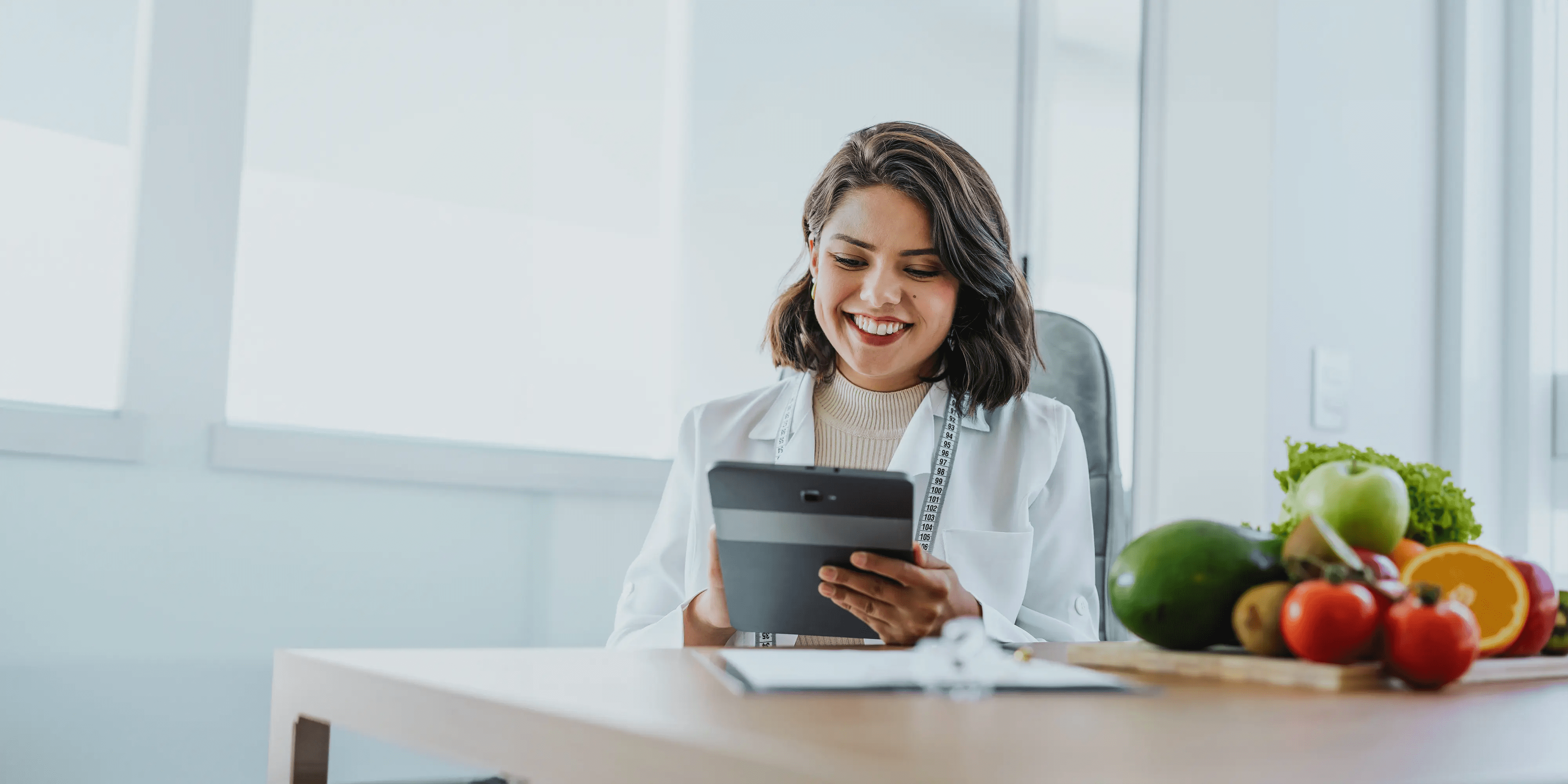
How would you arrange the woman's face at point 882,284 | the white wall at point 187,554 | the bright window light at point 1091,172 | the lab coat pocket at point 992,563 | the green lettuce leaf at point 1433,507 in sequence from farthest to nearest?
1. the bright window light at point 1091,172
2. the white wall at point 187,554
3. the woman's face at point 882,284
4. the lab coat pocket at point 992,563
5. the green lettuce leaf at point 1433,507

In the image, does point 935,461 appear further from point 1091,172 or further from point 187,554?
point 1091,172

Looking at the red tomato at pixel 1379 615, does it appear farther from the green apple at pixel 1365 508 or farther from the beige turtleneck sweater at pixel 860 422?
the beige turtleneck sweater at pixel 860 422

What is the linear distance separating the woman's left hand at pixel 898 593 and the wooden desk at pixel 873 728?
0.22 metres

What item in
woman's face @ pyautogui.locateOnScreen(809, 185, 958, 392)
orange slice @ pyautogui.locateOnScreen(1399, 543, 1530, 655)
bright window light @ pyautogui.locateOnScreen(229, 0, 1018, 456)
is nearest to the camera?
orange slice @ pyautogui.locateOnScreen(1399, 543, 1530, 655)

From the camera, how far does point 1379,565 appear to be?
0.90 metres

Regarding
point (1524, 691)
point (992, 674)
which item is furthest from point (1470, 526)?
point (992, 674)

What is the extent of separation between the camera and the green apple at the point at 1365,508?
95cm

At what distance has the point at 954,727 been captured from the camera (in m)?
0.58

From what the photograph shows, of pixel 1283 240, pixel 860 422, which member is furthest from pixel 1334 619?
pixel 1283 240

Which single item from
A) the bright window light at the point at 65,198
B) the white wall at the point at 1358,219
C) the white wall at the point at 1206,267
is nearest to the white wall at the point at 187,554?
the bright window light at the point at 65,198

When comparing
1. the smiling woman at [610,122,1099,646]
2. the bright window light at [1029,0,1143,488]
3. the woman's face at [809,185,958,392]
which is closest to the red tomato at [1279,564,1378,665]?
the smiling woman at [610,122,1099,646]

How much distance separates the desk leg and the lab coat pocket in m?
0.89

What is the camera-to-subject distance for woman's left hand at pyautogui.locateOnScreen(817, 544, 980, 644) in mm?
1036

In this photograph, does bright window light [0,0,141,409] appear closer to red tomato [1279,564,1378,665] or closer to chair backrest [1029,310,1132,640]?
chair backrest [1029,310,1132,640]
